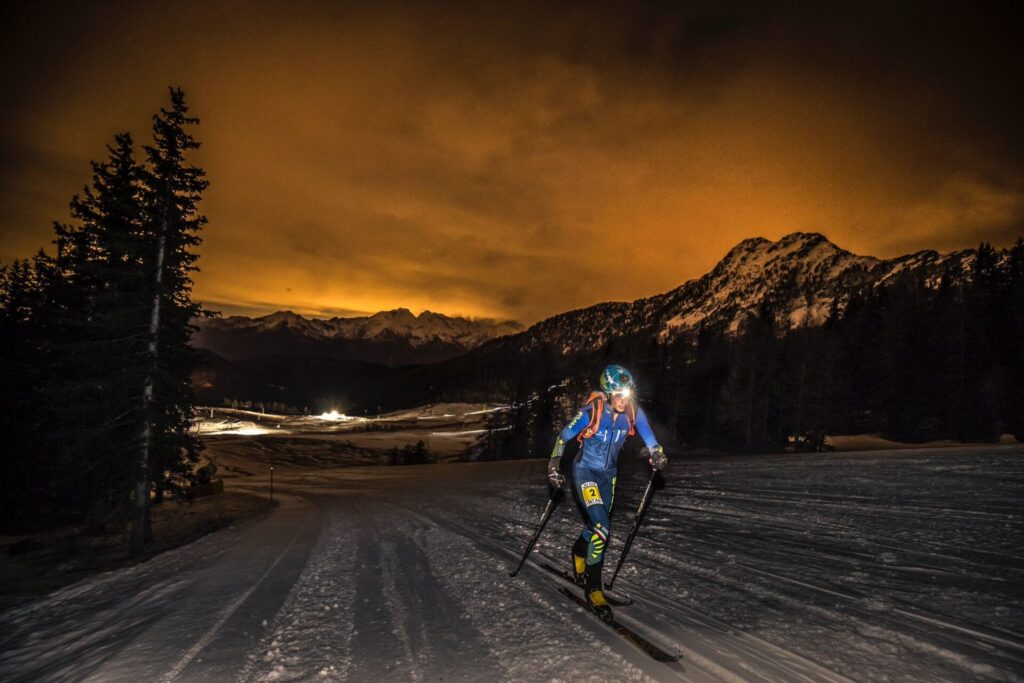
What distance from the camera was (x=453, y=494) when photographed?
2186 centimetres

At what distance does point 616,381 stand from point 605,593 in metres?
3.01

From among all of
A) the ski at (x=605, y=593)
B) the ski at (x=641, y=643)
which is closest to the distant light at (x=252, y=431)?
the ski at (x=605, y=593)

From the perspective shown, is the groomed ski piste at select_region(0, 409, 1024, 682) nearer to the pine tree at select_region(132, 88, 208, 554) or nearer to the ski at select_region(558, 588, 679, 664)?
the ski at select_region(558, 588, 679, 664)

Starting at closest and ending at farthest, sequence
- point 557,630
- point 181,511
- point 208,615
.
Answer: point 557,630
point 208,615
point 181,511

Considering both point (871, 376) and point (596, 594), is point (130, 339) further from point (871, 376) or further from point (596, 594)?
point (871, 376)

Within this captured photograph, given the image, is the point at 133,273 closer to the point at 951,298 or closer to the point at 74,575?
the point at 74,575

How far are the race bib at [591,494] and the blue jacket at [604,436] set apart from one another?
23 cm

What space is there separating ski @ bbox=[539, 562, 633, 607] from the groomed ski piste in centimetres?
22

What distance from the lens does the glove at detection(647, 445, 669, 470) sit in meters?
6.60

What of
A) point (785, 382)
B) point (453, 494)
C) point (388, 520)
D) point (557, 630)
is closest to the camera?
point (557, 630)

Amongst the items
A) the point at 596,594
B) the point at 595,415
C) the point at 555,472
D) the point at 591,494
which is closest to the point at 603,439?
the point at 595,415

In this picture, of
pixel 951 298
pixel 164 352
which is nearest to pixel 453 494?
pixel 164 352

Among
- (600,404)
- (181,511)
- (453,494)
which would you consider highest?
(600,404)

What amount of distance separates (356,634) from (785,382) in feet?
161
